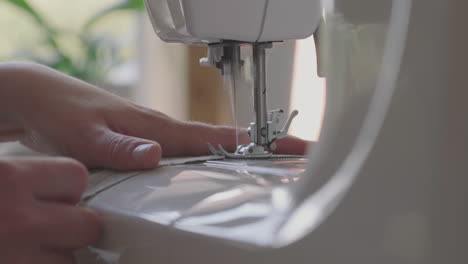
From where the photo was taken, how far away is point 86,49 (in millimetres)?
2324

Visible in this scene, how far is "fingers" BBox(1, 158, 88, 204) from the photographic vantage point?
42 centimetres

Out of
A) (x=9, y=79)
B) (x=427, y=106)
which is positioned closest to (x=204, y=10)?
(x=9, y=79)

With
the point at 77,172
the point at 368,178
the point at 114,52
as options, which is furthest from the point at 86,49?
the point at 368,178

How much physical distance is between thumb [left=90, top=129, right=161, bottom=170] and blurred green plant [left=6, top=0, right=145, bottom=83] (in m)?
1.62

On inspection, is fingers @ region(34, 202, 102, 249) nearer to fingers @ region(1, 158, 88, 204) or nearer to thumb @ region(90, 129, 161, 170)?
fingers @ region(1, 158, 88, 204)

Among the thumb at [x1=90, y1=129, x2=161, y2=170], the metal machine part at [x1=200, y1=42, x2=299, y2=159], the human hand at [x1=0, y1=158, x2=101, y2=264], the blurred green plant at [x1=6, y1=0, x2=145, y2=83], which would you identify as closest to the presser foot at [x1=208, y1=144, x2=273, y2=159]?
the metal machine part at [x1=200, y1=42, x2=299, y2=159]

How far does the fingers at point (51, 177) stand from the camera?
0.42 meters

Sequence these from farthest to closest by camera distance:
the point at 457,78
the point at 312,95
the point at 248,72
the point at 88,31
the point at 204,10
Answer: the point at 88,31 < the point at 312,95 < the point at 248,72 < the point at 204,10 < the point at 457,78

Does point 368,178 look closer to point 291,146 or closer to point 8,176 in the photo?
point 8,176

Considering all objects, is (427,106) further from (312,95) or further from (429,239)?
(312,95)

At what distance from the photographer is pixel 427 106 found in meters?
0.29

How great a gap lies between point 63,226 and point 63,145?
286 millimetres

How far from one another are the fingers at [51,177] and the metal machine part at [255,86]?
276mm

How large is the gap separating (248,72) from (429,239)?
46 cm
